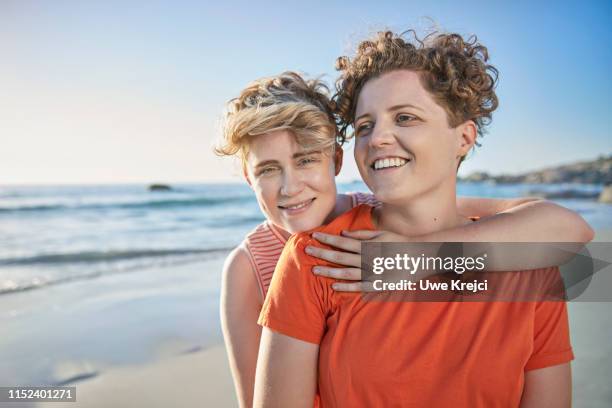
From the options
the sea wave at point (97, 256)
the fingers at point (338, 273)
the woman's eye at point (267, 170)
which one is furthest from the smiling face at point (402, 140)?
the sea wave at point (97, 256)

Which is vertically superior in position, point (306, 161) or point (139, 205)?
point (306, 161)

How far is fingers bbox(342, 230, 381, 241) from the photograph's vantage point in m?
1.87

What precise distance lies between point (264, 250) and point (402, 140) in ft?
3.72

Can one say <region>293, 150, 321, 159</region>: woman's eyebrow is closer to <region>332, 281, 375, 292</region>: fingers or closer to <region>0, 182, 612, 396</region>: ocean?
<region>0, 182, 612, 396</region>: ocean

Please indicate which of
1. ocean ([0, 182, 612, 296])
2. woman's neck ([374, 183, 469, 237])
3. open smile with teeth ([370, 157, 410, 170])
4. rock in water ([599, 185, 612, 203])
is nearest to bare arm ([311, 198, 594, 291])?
woman's neck ([374, 183, 469, 237])

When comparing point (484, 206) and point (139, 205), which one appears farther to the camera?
point (139, 205)

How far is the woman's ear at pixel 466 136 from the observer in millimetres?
2062

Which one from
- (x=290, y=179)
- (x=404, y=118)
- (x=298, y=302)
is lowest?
(x=298, y=302)

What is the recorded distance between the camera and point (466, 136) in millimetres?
2090

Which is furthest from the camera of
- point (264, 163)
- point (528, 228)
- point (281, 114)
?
point (264, 163)

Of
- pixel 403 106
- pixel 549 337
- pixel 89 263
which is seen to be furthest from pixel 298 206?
pixel 89 263

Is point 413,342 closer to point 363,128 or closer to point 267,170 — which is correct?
point 363,128

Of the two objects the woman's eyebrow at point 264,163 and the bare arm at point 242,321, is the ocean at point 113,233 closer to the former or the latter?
the woman's eyebrow at point 264,163

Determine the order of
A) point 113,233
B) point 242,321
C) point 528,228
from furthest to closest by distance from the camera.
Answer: point 113,233 → point 242,321 → point 528,228
